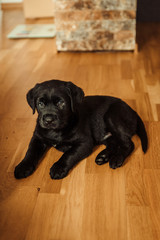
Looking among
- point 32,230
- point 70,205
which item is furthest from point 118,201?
point 32,230

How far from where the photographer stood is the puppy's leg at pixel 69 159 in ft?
6.39

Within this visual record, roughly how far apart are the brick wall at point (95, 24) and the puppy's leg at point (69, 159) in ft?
7.53

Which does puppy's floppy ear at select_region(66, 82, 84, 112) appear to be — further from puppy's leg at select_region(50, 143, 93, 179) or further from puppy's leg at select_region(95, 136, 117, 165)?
puppy's leg at select_region(95, 136, 117, 165)

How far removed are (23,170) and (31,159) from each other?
4.3 inches

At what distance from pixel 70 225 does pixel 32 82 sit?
213 centimetres

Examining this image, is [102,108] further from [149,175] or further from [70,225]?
[70,225]

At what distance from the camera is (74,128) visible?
210 cm

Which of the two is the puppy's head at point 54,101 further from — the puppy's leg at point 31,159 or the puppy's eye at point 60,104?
the puppy's leg at point 31,159

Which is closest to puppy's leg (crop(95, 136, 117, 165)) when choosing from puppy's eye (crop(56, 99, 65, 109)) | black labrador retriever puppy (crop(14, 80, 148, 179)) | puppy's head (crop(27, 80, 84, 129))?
black labrador retriever puppy (crop(14, 80, 148, 179))

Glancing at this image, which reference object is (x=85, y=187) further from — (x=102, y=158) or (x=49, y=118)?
(x=49, y=118)

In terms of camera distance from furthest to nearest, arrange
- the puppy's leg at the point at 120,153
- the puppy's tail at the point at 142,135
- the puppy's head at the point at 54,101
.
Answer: the puppy's tail at the point at 142,135 → the puppy's leg at the point at 120,153 → the puppy's head at the point at 54,101

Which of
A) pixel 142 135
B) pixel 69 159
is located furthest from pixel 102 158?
pixel 142 135

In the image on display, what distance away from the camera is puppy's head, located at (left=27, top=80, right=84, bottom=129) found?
1.91 m

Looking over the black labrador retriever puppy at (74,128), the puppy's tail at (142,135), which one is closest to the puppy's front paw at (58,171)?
the black labrador retriever puppy at (74,128)
